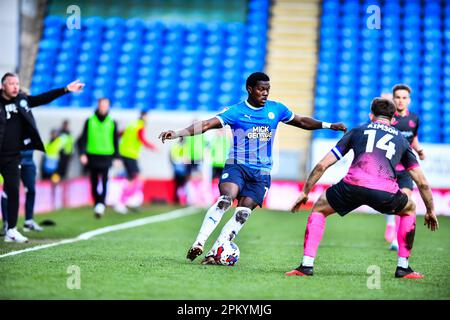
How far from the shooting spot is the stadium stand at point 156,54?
27.0 meters

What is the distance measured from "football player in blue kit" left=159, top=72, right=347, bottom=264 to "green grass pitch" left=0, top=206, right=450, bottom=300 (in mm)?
555

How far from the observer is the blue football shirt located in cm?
920

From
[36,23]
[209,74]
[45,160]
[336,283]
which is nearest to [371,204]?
[336,283]

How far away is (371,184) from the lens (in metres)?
8.30

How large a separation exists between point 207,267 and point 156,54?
20.3 meters

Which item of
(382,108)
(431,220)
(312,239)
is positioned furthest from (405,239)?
(382,108)

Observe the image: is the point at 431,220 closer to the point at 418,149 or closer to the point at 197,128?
the point at 197,128

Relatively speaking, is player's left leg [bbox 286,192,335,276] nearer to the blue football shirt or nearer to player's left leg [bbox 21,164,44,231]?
the blue football shirt

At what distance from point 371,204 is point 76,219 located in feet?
30.4

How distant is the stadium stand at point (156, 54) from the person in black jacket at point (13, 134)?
48.9 ft

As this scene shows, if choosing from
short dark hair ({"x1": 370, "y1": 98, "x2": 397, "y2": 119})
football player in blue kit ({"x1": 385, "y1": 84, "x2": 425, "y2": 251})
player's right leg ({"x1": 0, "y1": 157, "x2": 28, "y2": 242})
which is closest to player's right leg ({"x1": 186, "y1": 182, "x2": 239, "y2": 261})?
short dark hair ({"x1": 370, "y1": 98, "x2": 397, "y2": 119})

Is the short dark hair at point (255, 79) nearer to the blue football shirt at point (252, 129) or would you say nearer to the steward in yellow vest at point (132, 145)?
the blue football shirt at point (252, 129)

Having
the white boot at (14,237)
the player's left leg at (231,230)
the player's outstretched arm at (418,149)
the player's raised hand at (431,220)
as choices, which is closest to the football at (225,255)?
the player's left leg at (231,230)
